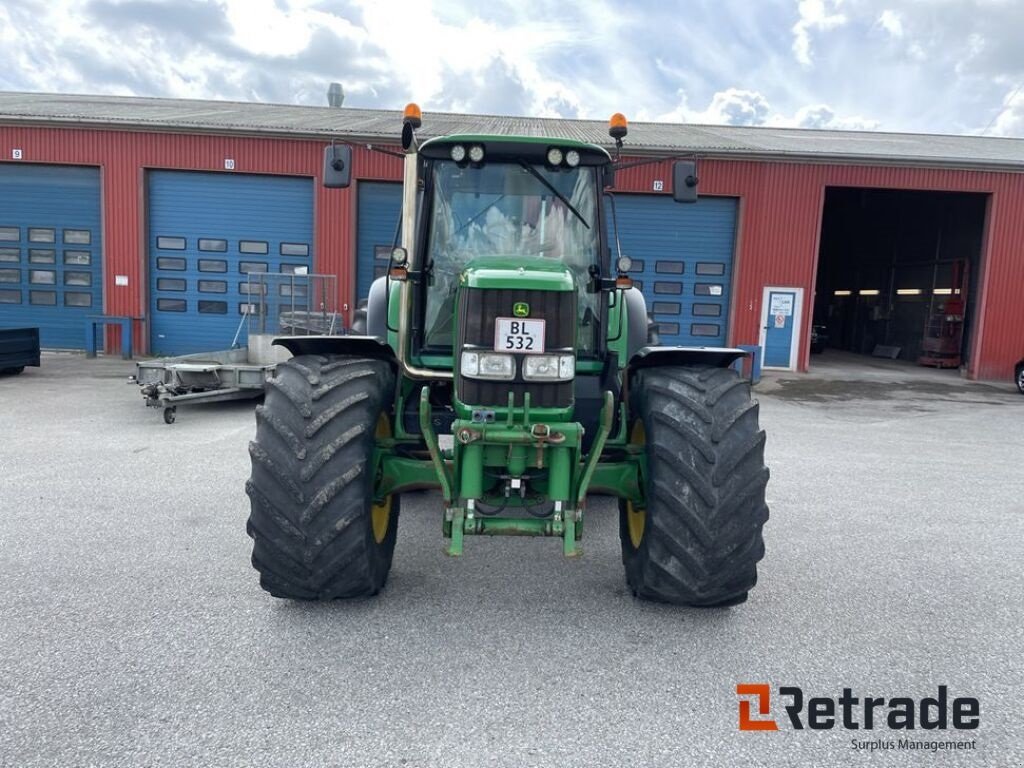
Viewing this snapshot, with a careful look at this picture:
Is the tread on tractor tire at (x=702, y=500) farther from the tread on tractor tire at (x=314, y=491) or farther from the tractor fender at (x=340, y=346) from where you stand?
the tractor fender at (x=340, y=346)

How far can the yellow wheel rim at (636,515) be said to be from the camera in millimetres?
3980

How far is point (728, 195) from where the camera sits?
16156 millimetres

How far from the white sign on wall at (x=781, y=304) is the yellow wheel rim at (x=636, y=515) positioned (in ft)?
44.3

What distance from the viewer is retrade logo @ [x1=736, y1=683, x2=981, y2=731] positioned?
9.30 ft

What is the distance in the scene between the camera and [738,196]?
1619 cm

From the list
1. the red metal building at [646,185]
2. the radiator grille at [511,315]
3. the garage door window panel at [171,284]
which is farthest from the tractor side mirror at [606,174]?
the garage door window panel at [171,284]

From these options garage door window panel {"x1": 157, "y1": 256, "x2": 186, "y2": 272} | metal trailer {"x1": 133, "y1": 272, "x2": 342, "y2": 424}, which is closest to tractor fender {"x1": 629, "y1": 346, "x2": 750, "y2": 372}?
metal trailer {"x1": 133, "y1": 272, "x2": 342, "y2": 424}

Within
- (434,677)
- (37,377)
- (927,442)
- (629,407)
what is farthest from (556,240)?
(37,377)

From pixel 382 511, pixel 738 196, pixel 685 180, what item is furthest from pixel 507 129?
pixel 382 511

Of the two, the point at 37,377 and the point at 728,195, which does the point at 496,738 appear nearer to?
the point at 37,377

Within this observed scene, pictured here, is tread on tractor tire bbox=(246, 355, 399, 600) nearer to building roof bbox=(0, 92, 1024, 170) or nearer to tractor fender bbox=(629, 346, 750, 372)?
tractor fender bbox=(629, 346, 750, 372)

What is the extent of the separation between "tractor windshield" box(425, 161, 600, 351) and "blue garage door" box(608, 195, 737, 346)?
481 inches

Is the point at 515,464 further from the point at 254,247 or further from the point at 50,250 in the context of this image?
the point at 50,250

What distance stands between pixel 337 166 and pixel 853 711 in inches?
161
